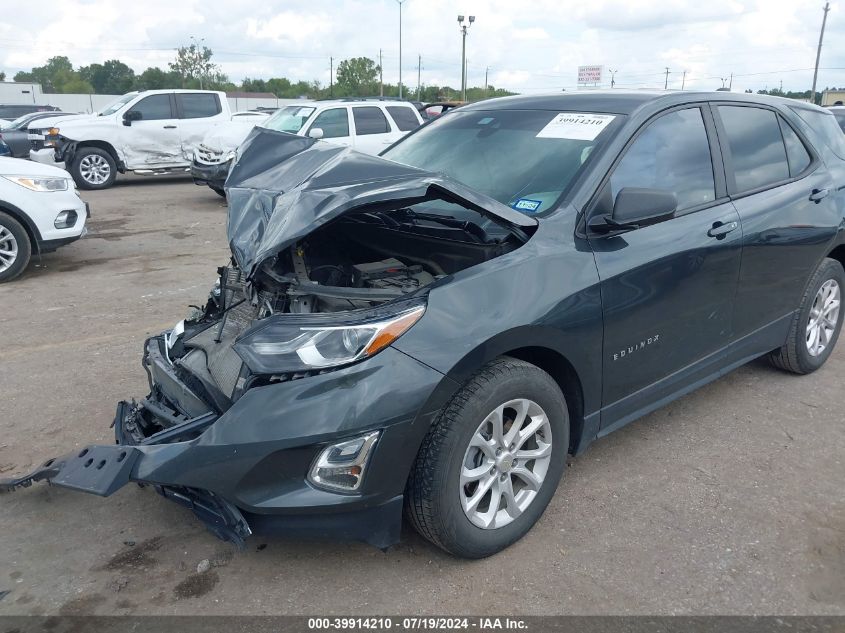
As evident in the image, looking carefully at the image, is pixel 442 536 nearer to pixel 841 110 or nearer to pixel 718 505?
pixel 718 505

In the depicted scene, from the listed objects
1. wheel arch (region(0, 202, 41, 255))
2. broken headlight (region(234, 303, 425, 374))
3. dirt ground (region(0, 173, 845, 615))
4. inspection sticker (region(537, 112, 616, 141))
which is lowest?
dirt ground (region(0, 173, 845, 615))

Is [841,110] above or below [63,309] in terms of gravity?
above

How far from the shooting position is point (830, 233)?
14.2 ft

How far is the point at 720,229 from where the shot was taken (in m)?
3.53

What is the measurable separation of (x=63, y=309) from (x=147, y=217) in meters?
5.57

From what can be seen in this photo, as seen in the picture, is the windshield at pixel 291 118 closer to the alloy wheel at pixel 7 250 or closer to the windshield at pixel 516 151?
the alloy wheel at pixel 7 250

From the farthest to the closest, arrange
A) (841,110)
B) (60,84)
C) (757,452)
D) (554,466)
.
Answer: (60,84), (841,110), (757,452), (554,466)

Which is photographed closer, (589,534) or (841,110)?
(589,534)

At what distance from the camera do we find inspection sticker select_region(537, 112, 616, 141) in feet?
10.9

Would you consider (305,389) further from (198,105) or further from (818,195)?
(198,105)

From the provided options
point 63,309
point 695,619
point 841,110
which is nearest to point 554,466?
point 695,619

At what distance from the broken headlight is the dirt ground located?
0.90 metres

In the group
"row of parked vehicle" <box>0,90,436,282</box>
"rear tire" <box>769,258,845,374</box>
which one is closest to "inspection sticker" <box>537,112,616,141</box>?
"rear tire" <box>769,258,845,374</box>

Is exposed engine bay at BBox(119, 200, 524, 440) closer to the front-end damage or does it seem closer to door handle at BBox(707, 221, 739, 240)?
the front-end damage
